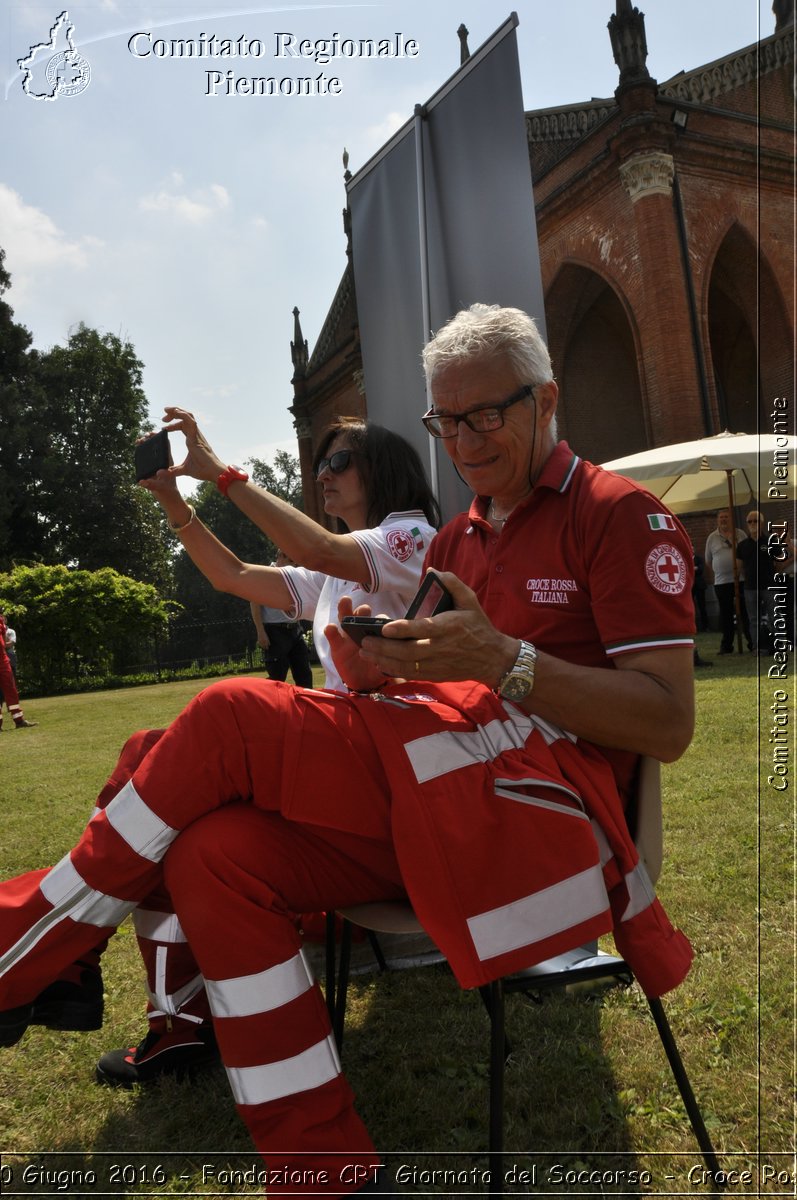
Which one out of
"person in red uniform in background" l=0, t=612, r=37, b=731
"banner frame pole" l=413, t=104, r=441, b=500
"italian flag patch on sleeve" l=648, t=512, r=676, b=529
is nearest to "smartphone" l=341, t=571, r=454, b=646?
"italian flag patch on sleeve" l=648, t=512, r=676, b=529

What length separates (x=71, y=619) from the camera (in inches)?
A: 1030

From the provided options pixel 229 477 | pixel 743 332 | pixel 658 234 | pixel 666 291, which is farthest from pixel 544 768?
pixel 743 332

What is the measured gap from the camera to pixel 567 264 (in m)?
19.2

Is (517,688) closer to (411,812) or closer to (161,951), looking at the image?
(411,812)

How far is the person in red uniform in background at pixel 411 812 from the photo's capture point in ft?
4.85

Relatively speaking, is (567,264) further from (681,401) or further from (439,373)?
(439,373)

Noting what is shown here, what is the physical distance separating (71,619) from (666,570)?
2656 centimetres

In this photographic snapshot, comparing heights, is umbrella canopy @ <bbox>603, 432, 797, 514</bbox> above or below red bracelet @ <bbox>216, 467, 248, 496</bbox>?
above

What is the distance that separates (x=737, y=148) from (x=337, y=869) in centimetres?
1989

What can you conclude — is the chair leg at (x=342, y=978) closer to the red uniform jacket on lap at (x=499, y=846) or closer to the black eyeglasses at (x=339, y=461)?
the red uniform jacket on lap at (x=499, y=846)

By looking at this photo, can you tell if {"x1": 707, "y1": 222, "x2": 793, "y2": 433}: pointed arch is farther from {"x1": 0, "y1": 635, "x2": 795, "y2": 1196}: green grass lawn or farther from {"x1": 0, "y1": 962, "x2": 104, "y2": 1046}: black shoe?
{"x1": 0, "y1": 962, "x2": 104, "y2": 1046}: black shoe

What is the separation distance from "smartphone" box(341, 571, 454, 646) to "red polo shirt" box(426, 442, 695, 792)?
0.32 metres

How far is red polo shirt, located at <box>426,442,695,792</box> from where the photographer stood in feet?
5.52

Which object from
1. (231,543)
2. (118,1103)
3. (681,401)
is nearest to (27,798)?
(118,1103)
